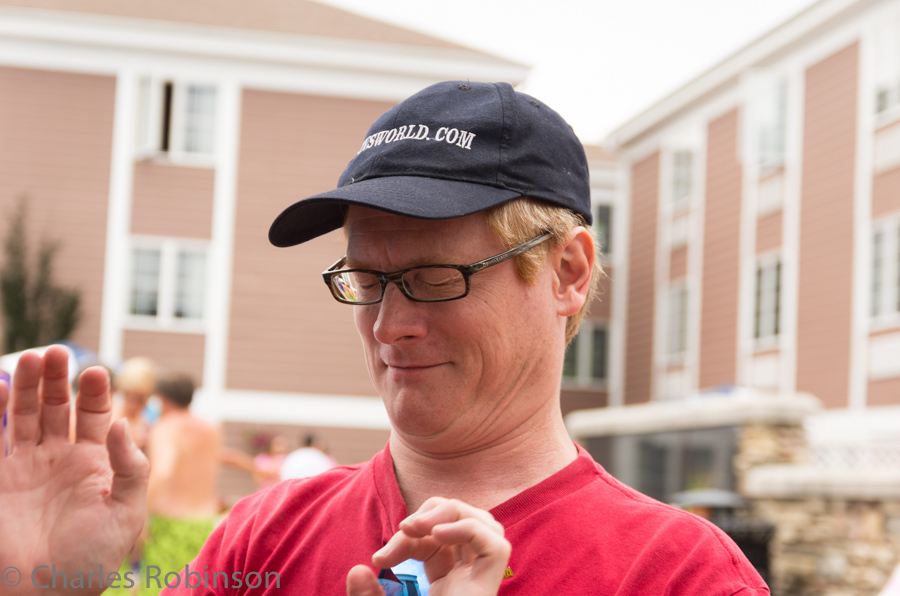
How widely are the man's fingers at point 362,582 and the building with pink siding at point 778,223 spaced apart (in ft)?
45.7

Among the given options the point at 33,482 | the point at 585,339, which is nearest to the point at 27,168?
the point at 585,339

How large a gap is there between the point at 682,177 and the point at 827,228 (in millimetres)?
5899

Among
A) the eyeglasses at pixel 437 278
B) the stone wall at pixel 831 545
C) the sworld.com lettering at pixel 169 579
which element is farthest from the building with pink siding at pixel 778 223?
the sworld.com lettering at pixel 169 579

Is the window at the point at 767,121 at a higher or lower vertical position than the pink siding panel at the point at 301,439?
higher

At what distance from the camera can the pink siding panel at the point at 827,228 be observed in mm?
15109

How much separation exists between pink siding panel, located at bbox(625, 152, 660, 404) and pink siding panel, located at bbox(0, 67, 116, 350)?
12.2m

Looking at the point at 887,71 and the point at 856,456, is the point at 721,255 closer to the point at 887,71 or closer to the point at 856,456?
the point at 887,71

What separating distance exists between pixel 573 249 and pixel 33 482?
1.04 metres

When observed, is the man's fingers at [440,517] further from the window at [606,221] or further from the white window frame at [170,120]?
the window at [606,221]

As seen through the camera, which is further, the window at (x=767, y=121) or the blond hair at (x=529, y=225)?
the window at (x=767, y=121)

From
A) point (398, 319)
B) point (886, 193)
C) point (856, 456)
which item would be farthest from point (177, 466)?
point (886, 193)

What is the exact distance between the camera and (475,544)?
1291 mm

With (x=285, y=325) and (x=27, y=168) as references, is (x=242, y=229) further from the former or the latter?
(x=27, y=168)

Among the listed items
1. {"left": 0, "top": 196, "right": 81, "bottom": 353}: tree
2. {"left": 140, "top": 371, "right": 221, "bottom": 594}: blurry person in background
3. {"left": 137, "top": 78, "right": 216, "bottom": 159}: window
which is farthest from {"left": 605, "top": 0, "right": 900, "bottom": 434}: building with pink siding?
{"left": 0, "top": 196, "right": 81, "bottom": 353}: tree
